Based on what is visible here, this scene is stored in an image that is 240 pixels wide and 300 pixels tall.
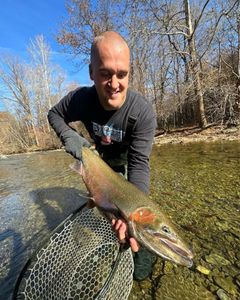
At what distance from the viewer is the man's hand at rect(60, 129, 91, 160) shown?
2616mm

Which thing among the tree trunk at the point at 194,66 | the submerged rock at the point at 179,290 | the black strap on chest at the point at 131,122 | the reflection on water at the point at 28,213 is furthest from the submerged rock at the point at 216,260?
the tree trunk at the point at 194,66

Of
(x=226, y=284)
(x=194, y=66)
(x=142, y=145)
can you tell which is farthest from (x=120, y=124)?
(x=194, y=66)

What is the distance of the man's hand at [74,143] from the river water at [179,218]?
0.83m

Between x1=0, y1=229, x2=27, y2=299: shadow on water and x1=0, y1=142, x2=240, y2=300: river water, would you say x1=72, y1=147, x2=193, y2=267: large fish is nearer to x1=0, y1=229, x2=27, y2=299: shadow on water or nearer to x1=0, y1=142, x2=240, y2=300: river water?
x1=0, y1=142, x2=240, y2=300: river water

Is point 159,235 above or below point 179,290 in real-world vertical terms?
above

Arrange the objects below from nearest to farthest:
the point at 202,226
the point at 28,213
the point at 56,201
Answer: the point at 202,226 → the point at 28,213 → the point at 56,201

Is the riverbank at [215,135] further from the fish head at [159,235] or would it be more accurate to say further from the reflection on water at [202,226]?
the fish head at [159,235]

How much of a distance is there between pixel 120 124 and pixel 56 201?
295 cm

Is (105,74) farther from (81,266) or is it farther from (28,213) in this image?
(28,213)

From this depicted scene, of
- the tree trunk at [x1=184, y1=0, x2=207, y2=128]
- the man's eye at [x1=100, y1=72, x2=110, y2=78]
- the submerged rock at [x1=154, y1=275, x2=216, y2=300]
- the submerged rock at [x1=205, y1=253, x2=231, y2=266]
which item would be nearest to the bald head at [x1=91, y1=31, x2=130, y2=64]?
the man's eye at [x1=100, y1=72, x2=110, y2=78]

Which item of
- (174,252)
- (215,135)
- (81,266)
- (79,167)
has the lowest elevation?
(215,135)

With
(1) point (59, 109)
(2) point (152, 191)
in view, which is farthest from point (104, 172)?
(2) point (152, 191)

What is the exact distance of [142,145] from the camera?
2.83 metres

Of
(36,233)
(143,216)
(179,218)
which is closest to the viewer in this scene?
(143,216)
